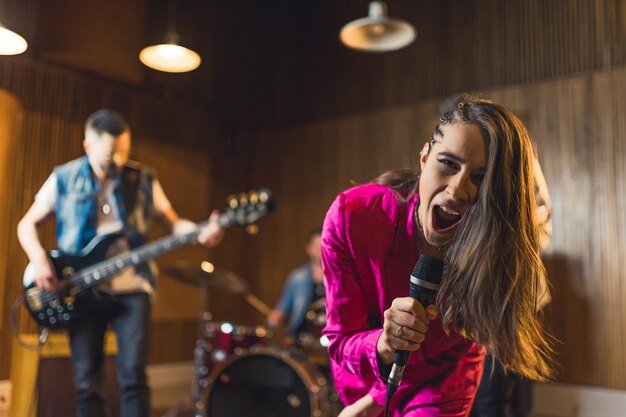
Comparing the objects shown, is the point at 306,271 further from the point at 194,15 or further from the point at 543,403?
the point at 194,15

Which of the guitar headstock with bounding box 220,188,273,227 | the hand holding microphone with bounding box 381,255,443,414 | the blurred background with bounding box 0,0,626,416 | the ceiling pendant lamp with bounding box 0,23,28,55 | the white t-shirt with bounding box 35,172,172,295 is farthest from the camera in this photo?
the blurred background with bounding box 0,0,626,416

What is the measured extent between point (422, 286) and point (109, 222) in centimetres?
223

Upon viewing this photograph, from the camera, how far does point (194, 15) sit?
5.11 m

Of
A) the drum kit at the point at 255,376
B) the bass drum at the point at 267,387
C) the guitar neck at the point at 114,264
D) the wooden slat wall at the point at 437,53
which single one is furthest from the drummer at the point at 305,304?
the wooden slat wall at the point at 437,53

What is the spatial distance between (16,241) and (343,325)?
249 cm

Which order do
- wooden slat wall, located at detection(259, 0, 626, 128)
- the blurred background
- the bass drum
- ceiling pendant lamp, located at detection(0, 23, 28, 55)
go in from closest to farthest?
ceiling pendant lamp, located at detection(0, 23, 28, 55) < the bass drum < the blurred background < wooden slat wall, located at detection(259, 0, 626, 128)

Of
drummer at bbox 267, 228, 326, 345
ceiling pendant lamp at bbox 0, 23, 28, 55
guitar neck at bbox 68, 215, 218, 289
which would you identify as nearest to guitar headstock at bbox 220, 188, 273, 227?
guitar neck at bbox 68, 215, 218, 289

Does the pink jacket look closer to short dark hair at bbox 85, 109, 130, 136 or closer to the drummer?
short dark hair at bbox 85, 109, 130, 136

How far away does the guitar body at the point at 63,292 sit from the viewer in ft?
9.04

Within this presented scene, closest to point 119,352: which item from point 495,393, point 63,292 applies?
point 63,292

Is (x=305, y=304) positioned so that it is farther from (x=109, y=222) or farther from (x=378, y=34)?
(x=378, y=34)

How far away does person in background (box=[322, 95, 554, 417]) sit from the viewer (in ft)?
3.78

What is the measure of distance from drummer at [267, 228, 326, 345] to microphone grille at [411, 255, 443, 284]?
2.67 meters

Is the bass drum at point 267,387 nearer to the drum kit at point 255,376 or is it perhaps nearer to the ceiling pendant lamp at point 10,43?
the drum kit at point 255,376
